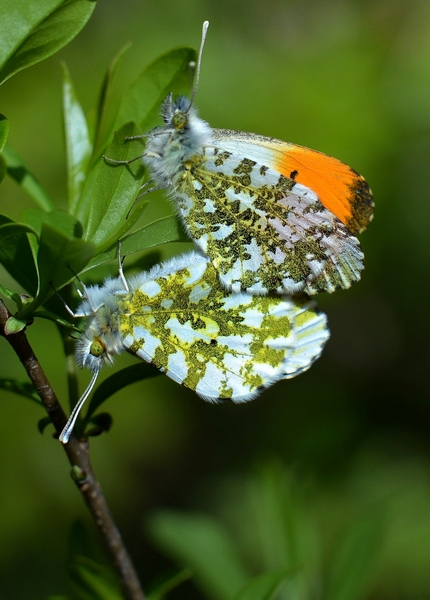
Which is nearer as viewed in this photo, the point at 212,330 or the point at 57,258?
the point at 57,258

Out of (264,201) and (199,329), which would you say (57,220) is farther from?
Result: (264,201)

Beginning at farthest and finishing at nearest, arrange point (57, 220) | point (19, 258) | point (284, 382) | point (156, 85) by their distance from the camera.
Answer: point (284, 382)
point (156, 85)
point (19, 258)
point (57, 220)

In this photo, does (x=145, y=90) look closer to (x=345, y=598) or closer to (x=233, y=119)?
(x=345, y=598)

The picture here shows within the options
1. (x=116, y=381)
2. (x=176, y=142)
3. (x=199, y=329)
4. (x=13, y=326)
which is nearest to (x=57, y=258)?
(x=13, y=326)

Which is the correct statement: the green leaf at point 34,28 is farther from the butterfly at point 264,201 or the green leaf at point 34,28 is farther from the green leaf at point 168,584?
the green leaf at point 168,584

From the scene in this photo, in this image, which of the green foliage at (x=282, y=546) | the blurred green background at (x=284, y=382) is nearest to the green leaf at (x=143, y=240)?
the green foliage at (x=282, y=546)

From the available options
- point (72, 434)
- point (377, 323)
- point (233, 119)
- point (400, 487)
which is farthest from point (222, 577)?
point (233, 119)

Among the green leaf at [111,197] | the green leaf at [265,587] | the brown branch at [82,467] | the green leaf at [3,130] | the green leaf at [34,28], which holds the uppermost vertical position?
the green leaf at [34,28]
